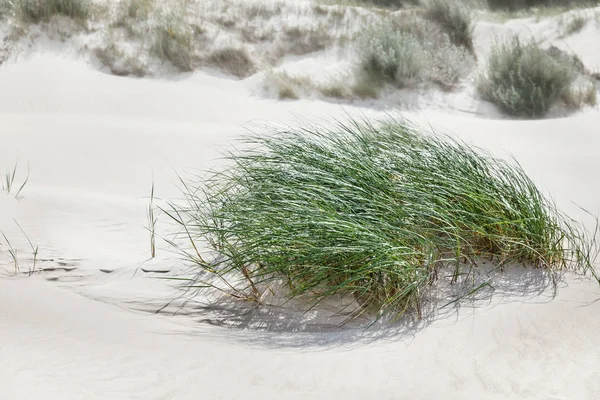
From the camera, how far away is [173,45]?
7953 mm

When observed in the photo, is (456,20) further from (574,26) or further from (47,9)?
(47,9)

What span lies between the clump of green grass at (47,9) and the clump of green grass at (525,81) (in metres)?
4.67

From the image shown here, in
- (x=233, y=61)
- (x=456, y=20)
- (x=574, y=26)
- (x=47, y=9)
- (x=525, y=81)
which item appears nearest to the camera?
(x=525, y=81)

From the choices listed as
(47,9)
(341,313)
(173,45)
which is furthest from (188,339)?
(47,9)

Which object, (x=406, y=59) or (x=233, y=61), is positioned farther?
(x=233, y=61)

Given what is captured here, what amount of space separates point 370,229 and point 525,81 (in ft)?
18.4

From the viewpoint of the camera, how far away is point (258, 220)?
3.10m

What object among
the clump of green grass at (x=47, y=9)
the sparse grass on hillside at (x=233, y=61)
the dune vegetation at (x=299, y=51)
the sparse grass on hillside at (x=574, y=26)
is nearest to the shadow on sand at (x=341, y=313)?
the dune vegetation at (x=299, y=51)

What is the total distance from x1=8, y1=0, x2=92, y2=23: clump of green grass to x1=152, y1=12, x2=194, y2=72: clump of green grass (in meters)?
0.88

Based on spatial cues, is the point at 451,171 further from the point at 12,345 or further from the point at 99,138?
Answer: the point at 99,138

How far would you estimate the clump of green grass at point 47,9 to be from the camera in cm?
796

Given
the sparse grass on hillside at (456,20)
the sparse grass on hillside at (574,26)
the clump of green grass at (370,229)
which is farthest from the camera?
the sparse grass on hillside at (574,26)

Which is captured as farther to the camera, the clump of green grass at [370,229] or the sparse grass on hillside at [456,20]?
the sparse grass on hillside at [456,20]

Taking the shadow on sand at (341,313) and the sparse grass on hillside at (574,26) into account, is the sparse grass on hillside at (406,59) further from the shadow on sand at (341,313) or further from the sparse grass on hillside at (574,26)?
the shadow on sand at (341,313)
